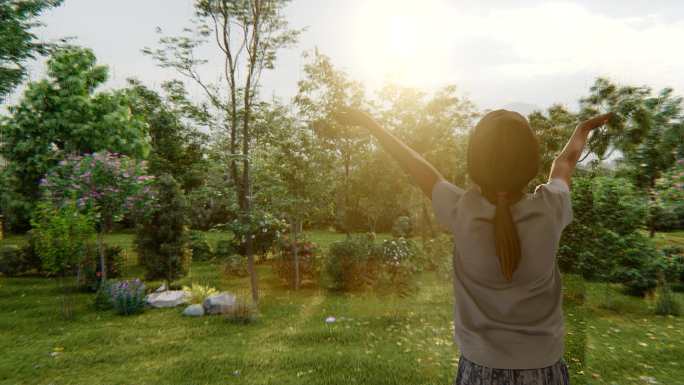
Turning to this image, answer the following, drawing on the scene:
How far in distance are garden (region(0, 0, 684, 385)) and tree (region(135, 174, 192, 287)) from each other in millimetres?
67

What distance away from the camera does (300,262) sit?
13.3 m

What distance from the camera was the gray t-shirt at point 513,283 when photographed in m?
1.22

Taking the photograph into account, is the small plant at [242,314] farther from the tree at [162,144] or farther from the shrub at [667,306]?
the tree at [162,144]

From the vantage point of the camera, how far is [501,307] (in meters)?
1.26

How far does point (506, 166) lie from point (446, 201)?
256 millimetres

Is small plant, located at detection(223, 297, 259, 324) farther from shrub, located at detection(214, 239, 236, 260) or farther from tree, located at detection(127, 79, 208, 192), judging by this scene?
tree, located at detection(127, 79, 208, 192)

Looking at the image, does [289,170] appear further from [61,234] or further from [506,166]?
[506,166]

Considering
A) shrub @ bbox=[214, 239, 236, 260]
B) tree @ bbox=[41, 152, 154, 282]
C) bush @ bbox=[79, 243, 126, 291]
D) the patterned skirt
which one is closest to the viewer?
the patterned skirt

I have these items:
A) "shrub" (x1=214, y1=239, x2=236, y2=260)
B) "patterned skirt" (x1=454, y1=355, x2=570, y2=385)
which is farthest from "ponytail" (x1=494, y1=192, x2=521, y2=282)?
"shrub" (x1=214, y1=239, x2=236, y2=260)

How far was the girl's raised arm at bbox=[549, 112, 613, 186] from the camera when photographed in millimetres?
1525

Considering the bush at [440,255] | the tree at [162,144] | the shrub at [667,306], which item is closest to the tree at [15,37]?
the tree at [162,144]

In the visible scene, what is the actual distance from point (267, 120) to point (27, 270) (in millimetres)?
13453

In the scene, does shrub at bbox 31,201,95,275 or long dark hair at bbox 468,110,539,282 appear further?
shrub at bbox 31,201,95,275

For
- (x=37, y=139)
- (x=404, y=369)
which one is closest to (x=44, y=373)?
(x=404, y=369)
